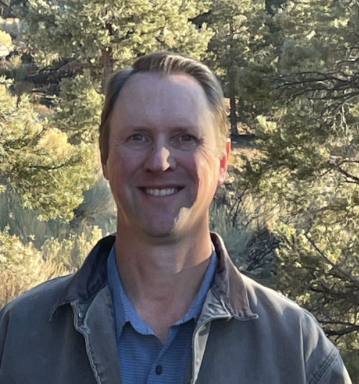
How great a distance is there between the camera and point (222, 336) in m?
1.45

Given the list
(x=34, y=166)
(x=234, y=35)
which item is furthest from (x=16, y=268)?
(x=234, y=35)

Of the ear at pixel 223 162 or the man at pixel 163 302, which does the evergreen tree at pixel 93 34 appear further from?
the man at pixel 163 302

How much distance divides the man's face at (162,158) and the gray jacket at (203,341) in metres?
0.21

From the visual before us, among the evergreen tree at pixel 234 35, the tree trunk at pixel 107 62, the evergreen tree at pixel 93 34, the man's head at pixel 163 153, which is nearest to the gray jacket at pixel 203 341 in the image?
the man's head at pixel 163 153

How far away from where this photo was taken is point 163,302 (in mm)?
1492

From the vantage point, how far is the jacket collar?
4.83 feet

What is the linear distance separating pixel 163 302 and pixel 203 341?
6.0 inches

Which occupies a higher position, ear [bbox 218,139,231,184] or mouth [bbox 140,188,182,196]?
ear [bbox 218,139,231,184]

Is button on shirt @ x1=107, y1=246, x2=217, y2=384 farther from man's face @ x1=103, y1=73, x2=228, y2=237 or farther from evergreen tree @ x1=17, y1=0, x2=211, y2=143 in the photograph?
evergreen tree @ x1=17, y1=0, x2=211, y2=143

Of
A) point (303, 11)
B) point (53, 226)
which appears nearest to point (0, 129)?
point (53, 226)

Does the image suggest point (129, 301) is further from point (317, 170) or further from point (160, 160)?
point (317, 170)

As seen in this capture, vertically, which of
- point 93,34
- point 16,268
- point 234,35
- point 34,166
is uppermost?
point 234,35

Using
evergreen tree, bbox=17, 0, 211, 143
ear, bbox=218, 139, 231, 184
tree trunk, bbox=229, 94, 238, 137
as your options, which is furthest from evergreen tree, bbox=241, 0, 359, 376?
tree trunk, bbox=229, 94, 238, 137

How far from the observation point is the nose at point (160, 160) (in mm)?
1416
